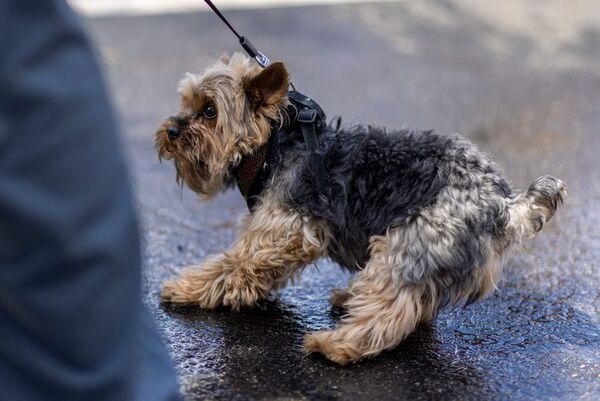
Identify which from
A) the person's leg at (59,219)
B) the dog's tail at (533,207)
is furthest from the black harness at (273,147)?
the person's leg at (59,219)

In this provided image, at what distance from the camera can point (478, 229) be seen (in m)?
3.63

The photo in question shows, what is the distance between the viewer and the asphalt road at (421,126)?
3664mm

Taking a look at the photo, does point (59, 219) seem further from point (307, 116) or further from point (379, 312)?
point (307, 116)

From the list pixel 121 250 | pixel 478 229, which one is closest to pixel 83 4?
pixel 478 229

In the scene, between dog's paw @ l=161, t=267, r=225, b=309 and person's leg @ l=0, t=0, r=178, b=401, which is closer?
person's leg @ l=0, t=0, r=178, b=401

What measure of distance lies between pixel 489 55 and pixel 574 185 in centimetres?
430

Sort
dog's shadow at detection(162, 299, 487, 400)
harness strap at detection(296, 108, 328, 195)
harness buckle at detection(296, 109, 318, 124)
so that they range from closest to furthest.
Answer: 1. dog's shadow at detection(162, 299, 487, 400)
2. harness strap at detection(296, 108, 328, 195)
3. harness buckle at detection(296, 109, 318, 124)

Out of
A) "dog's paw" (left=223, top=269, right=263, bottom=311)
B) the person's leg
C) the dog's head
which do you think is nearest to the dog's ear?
the dog's head

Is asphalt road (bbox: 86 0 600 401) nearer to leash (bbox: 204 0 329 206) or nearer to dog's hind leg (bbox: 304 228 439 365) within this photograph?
dog's hind leg (bbox: 304 228 439 365)

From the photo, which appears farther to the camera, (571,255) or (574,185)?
(574,185)

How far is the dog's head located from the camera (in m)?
4.01

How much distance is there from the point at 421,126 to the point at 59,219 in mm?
5845

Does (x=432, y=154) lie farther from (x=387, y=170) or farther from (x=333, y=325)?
(x=333, y=325)

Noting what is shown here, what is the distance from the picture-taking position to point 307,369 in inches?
145
